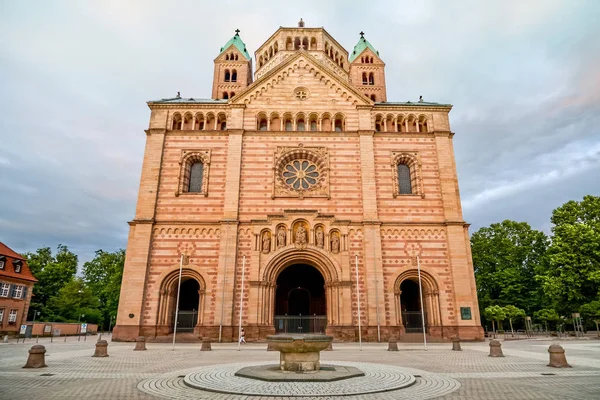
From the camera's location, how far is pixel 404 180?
31.6 m

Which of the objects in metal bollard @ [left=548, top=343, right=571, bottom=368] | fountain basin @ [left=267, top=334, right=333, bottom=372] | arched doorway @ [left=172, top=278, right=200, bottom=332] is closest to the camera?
fountain basin @ [left=267, top=334, right=333, bottom=372]

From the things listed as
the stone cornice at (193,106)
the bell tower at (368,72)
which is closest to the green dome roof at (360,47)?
the bell tower at (368,72)

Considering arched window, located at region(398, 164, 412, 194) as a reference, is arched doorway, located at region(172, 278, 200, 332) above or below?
below

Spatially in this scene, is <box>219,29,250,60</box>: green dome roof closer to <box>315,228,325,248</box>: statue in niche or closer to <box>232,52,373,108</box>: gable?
<box>232,52,373,108</box>: gable

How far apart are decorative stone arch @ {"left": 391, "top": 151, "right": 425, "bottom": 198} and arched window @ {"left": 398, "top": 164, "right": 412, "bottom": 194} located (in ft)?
0.85

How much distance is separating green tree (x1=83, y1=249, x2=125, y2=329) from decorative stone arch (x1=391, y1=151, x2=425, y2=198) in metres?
46.5

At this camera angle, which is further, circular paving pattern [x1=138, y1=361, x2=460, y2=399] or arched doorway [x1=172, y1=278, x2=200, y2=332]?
arched doorway [x1=172, y1=278, x2=200, y2=332]

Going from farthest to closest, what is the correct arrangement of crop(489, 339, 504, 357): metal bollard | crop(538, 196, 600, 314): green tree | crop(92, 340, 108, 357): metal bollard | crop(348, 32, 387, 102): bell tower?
crop(348, 32, 387, 102): bell tower, crop(538, 196, 600, 314): green tree, crop(489, 339, 504, 357): metal bollard, crop(92, 340, 108, 357): metal bollard

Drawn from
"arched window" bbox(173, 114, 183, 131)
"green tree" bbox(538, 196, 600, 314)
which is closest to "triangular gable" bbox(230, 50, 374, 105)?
"arched window" bbox(173, 114, 183, 131)

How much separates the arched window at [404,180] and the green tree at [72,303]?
150 ft

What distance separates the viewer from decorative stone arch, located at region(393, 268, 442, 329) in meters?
27.3

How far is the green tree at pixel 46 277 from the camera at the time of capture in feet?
171

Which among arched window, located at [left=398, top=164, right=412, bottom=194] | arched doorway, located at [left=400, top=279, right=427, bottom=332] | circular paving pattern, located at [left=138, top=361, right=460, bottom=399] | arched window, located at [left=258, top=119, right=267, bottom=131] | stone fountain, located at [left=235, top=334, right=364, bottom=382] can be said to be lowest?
circular paving pattern, located at [left=138, top=361, right=460, bottom=399]

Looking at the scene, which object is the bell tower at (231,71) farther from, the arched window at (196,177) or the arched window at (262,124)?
the arched window at (196,177)
